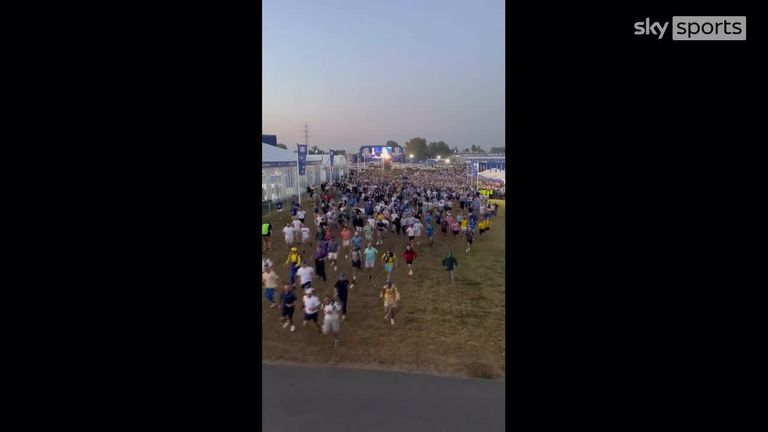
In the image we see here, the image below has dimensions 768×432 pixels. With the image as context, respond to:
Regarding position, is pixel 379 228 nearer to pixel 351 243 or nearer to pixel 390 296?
pixel 351 243

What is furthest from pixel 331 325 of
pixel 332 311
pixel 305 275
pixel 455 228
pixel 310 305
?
pixel 455 228

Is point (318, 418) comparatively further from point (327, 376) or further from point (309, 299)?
point (309, 299)

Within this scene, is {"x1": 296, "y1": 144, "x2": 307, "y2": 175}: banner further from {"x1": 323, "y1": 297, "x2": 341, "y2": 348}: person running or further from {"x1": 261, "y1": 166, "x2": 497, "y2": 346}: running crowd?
{"x1": 323, "y1": 297, "x2": 341, "y2": 348}: person running

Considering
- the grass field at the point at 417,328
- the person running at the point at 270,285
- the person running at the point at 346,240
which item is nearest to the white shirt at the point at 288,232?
the grass field at the point at 417,328

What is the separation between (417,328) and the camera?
28.9 feet

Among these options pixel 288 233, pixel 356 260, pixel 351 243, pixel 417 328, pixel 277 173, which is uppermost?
pixel 277 173

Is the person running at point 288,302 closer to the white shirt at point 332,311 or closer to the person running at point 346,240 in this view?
the white shirt at point 332,311

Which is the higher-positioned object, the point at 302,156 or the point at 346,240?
the point at 302,156

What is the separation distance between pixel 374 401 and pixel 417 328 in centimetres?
293

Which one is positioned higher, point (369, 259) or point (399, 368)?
point (369, 259)

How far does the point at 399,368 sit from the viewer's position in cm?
712

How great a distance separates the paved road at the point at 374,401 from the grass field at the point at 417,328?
1.97ft
